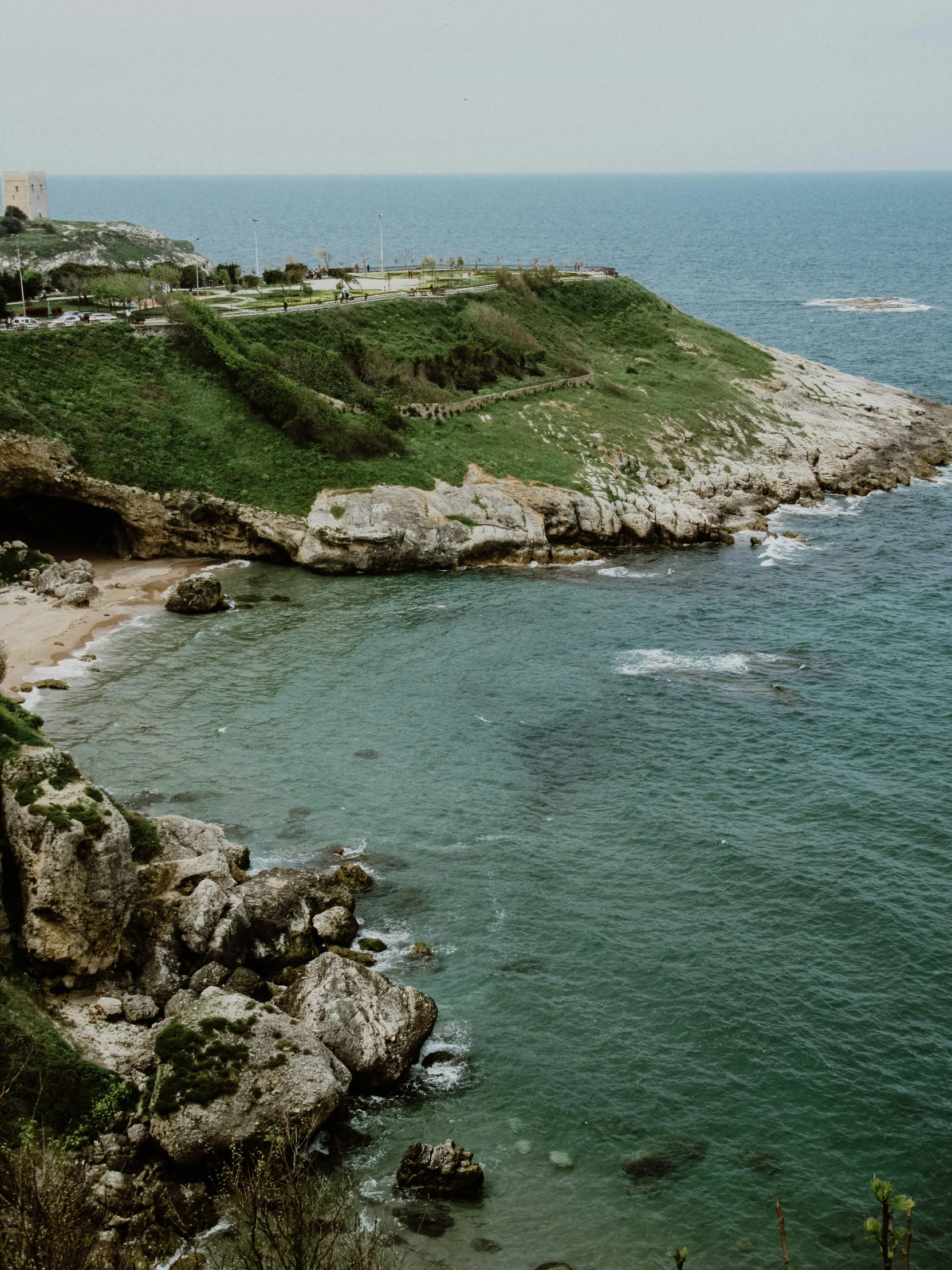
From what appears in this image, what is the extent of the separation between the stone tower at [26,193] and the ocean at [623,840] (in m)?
96.0

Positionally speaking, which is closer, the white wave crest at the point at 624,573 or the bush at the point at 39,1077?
the bush at the point at 39,1077

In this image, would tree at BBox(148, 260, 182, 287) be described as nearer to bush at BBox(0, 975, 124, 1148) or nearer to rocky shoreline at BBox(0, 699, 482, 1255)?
rocky shoreline at BBox(0, 699, 482, 1255)

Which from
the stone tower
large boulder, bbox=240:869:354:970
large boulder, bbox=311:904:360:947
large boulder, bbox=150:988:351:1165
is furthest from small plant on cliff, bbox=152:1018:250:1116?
the stone tower

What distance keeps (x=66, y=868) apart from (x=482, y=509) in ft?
157

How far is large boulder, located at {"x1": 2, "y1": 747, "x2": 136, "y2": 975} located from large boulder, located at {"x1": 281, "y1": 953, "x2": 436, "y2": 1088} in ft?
19.0

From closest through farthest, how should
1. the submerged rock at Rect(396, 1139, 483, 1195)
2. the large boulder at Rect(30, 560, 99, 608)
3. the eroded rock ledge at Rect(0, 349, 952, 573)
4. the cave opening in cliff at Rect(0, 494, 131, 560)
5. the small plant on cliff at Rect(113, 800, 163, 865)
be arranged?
the submerged rock at Rect(396, 1139, 483, 1195) < the small plant on cliff at Rect(113, 800, 163, 865) < the large boulder at Rect(30, 560, 99, 608) < the eroded rock ledge at Rect(0, 349, 952, 573) < the cave opening in cliff at Rect(0, 494, 131, 560)

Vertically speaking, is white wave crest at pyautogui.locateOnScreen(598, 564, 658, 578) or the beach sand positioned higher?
white wave crest at pyautogui.locateOnScreen(598, 564, 658, 578)

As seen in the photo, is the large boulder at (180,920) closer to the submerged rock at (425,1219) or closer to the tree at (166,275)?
the submerged rock at (425,1219)

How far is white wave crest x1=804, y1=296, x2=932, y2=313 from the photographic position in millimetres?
175625

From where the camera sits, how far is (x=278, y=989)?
35500 mm

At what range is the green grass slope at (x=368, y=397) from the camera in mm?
74562

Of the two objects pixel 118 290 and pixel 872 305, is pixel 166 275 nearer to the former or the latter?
pixel 118 290

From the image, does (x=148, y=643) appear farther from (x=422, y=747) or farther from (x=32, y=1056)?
(x=32, y=1056)

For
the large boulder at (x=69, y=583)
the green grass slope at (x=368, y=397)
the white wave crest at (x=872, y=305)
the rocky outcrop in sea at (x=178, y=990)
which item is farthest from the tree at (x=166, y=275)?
the white wave crest at (x=872, y=305)
